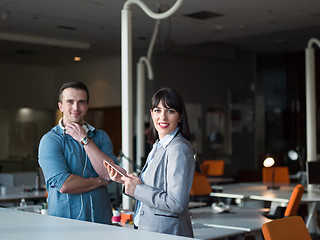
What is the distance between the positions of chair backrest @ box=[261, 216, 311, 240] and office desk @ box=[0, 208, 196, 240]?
61cm

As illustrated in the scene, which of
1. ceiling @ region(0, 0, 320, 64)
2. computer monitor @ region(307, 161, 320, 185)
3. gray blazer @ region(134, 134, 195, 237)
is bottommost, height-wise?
computer monitor @ region(307, 161, 320, 185)

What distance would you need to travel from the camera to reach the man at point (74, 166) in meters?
3.06

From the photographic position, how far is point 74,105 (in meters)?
3.18

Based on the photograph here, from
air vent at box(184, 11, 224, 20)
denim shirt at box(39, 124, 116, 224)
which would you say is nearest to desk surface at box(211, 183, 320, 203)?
air vent at box(184, 11, 224, 20)

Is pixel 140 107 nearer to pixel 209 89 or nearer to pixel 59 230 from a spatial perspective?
pixel 209 89

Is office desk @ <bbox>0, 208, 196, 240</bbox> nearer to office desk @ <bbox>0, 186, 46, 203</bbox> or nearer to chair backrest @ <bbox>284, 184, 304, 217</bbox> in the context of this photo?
chair backrest @ <bbox>284, 184, 304, 217</bbox>

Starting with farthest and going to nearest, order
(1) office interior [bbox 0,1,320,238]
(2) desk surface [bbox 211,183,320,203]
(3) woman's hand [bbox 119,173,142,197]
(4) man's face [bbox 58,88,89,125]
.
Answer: (1) office interior [bbox 0,1,320,238]
(2) desk surface [bbox 211,183,320,203]
(4) man's face [bbox 58,88,89,125]
(3) woman's hand [bbox 119,173,142,197]

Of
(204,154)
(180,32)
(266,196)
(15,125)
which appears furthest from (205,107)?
(266,196)

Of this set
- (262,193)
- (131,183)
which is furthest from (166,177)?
(262,193)

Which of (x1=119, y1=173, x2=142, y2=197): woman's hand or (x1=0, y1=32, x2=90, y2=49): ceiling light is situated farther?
(x1=0, y1=32, x2=90, y2=49): ceiling light

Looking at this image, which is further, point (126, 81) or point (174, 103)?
point (126, 81)

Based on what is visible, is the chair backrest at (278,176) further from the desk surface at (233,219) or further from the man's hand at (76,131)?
the man's hand at (76,131)

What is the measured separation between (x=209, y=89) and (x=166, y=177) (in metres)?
11.1

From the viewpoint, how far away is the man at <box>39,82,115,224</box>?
10.0 feet
